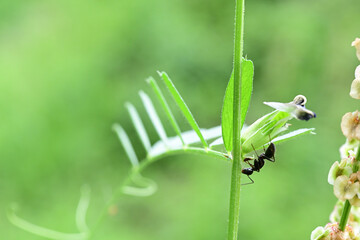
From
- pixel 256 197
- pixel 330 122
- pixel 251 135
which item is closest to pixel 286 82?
pixel 330 122

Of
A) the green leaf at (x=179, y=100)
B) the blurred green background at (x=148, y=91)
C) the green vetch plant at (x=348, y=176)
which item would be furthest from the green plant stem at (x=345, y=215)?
the blurred green background at (x=148, y=91)

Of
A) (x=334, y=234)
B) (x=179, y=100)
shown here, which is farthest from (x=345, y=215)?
(x=179, y=100)

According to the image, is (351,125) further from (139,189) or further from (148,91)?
(148,91)

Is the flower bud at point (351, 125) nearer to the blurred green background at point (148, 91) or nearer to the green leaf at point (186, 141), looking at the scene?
the green leaf at point (186, 141)

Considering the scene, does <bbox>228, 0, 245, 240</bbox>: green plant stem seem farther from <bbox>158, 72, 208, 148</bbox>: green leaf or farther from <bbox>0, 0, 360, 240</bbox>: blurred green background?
<bbox>0, 0, 360, 240</bbox>: blurred green background

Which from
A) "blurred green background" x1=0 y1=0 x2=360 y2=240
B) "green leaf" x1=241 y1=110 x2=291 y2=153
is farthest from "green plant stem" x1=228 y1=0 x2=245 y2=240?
"blurred green background" x1=0 y1=0 x2=360 y2=240

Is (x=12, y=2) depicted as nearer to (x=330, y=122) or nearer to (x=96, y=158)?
(x=96, y=158)
